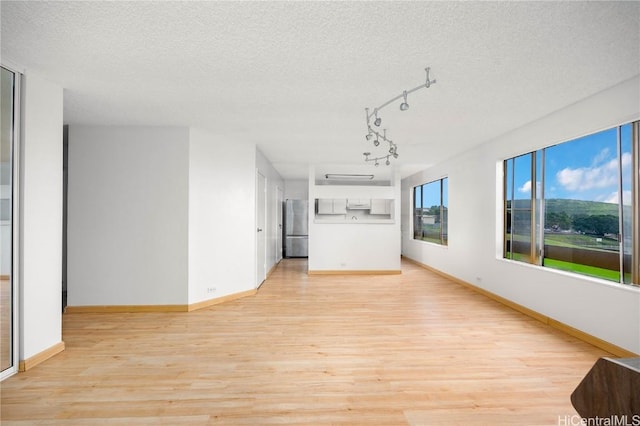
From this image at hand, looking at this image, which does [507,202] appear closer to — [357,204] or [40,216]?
[357,204]

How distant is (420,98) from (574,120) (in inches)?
70.6

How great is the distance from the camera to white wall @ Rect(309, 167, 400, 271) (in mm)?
7119

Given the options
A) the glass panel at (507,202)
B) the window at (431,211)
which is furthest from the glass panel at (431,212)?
the glass panel at (507,202)

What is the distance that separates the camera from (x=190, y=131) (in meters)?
4.35

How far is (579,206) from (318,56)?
11.5ft

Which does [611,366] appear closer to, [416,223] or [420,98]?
[420,98]

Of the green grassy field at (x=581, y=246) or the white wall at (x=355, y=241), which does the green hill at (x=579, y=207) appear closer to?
the green grassy field at (x=581, y=246)

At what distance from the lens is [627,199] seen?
2.99 m

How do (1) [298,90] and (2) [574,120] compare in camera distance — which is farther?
(2) [574,120]

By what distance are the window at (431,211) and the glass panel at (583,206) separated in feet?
9.78

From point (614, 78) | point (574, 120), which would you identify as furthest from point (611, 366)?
point (574, 120)

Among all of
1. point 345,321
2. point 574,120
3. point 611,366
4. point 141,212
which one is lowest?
point 345,321

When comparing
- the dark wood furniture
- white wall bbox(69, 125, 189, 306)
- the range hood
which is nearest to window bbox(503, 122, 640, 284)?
the dark wood furniture

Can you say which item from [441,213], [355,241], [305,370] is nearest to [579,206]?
[305,370]
